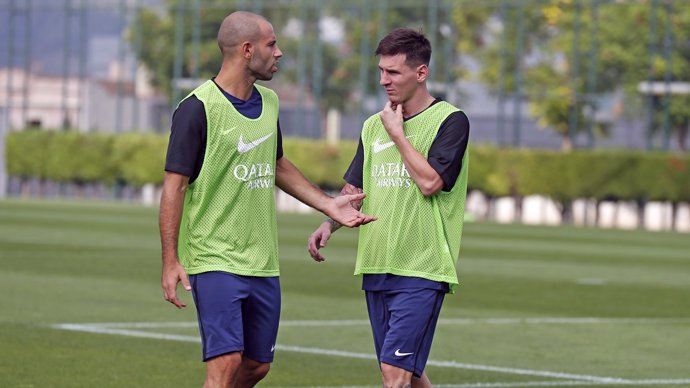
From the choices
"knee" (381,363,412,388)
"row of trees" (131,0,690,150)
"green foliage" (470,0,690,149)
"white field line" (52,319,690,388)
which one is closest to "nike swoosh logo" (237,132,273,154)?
"knee" (381,363,412,388)

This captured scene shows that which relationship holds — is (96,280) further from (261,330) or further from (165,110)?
(165,110)

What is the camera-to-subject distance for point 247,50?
773 cm

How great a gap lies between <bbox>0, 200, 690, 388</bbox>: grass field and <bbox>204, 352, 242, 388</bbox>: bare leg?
3.40 metres

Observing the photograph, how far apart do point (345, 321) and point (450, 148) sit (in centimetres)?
755

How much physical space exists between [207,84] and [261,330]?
1155 millimetres

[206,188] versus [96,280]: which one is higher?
[206,188]

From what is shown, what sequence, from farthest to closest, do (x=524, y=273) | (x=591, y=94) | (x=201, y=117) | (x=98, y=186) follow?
(x=98, y=186), (x=591, y=94), (x=524, y=273), (x=201, y=117)

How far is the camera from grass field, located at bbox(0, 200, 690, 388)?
11617mm

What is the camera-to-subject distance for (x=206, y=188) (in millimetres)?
7586

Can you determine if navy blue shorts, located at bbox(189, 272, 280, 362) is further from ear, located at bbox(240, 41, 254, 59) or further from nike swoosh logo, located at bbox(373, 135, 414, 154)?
ear, located at bbox(240, 41, 254, 59)

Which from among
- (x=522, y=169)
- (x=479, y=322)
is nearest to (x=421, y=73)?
(x=479, y=322)

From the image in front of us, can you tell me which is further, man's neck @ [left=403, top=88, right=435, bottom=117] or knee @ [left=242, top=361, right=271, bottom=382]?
man's neck @ [left=403, top=88, right=435, bottom=117]

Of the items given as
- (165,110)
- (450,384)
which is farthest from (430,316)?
(165,110)

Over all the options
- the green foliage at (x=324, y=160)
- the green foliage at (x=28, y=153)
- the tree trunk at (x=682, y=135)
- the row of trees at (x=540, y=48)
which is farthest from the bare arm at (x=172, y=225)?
the tree trunk at (x=682, y=135)
